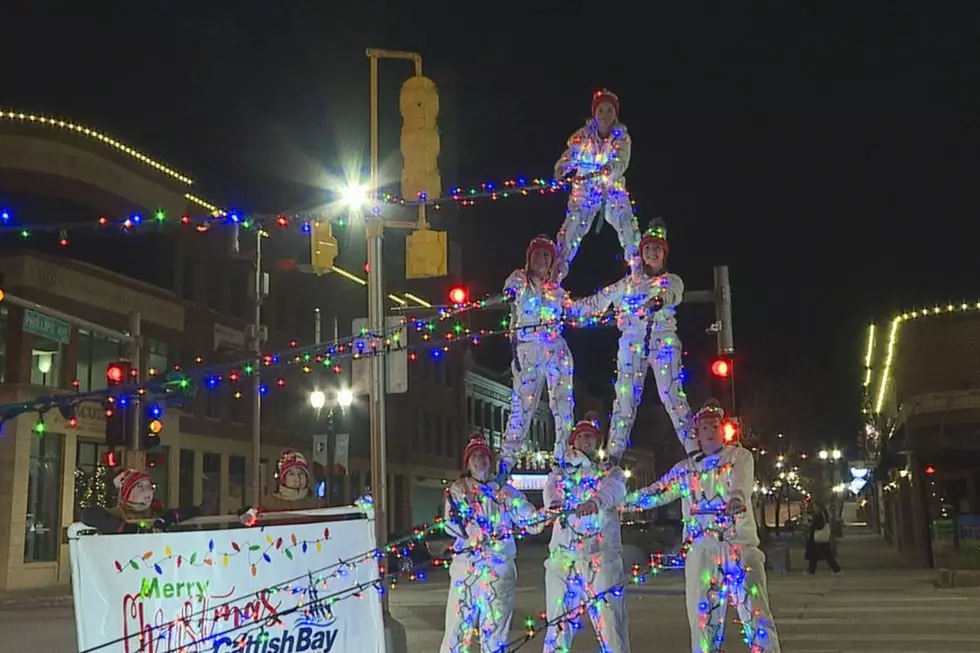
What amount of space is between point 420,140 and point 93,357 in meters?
21.5

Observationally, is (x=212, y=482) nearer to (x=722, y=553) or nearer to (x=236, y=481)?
(x=236, y=481)

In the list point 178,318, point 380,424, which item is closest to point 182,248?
point 178,318

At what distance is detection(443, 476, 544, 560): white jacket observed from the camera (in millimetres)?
8133

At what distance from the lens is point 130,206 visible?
1176 inches

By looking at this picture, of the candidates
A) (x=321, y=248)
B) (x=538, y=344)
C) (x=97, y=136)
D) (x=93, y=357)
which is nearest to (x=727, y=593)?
(x=538, y=344)

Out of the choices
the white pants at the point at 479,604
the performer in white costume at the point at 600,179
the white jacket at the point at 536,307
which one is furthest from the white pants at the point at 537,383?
the white pants at the point at 479,604

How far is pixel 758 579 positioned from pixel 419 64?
19.5 ft

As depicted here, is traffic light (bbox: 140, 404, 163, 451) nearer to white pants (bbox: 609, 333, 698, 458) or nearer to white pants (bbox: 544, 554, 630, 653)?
white pants (bbox: 609, 333, 698, 458)

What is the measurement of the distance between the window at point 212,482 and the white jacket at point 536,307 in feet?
85.6

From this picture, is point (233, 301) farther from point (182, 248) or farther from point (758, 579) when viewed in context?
A: point (758, 579)

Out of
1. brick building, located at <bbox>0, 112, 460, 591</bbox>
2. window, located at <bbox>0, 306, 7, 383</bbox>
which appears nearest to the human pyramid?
brick building, located at <bbox>0, 112, 460, 591</bbox>

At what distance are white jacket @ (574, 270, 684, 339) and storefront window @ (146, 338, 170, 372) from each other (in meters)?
23.0

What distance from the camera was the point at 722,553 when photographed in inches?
314

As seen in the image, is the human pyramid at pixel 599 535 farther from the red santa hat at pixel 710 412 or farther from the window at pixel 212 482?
the window at pixel 212 482
